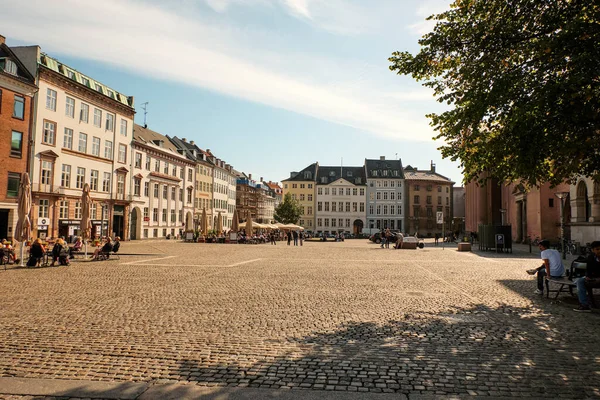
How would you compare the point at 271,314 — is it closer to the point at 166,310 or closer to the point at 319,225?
the point at 166,310

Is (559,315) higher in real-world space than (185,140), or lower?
lower

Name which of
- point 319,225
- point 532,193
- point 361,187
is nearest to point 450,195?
point 361,187

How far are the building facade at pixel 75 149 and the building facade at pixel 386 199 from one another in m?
57.5

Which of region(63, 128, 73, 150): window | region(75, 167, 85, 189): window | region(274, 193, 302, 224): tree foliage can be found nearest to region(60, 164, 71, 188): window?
region(75, 167, 85, 189): window

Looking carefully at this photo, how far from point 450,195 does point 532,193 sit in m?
51.7

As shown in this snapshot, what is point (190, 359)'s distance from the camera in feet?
19.0

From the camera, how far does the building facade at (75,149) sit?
37.1 m

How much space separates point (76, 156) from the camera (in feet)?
137

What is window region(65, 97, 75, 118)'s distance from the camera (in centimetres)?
4053

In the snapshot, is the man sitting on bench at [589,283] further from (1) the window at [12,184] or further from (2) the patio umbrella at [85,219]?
(1) the window at [12,184]

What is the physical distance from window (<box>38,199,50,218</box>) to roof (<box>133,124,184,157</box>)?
1678cm

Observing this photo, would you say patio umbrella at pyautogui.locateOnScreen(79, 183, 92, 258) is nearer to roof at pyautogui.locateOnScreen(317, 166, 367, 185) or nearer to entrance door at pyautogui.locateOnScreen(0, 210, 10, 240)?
entrance door at pyautogui.locateOnScreen(0, 210, 10, 240)

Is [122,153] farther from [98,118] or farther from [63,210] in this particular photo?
[63,210]

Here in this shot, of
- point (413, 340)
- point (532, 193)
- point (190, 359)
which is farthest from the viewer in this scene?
point (532, 193)
